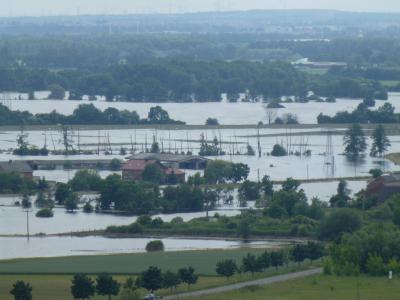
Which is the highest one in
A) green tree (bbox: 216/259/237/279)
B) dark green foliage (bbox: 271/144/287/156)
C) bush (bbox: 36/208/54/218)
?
dark green foliage (bbox: 271/144/287/156)

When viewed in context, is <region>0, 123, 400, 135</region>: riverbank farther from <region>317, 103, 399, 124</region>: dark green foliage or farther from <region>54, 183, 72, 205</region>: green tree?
<region>54, 183, 72, 205</region>: green tree

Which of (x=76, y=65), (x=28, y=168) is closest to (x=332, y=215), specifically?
(x=28, y=168)

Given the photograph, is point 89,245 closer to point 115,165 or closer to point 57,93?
point 115,165

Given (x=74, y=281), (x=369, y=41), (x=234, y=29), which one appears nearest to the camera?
(x=74, y=281)

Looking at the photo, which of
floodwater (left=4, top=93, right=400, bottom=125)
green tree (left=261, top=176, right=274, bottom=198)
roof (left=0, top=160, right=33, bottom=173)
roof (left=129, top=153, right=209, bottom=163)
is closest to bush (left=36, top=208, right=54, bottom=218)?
green tree (left=261, top=176, right=274, bottom=198)

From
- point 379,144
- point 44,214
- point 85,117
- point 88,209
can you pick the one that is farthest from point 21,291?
point 85,117

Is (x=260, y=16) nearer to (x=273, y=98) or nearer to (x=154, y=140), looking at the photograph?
(x=273, y=98)
